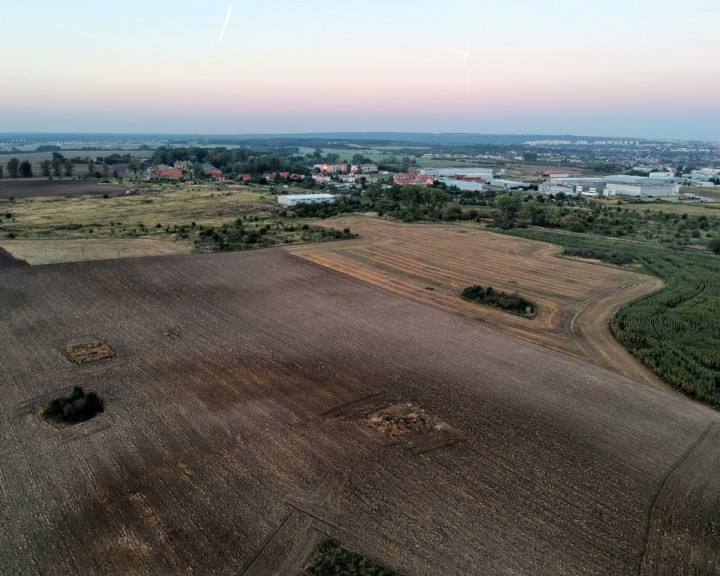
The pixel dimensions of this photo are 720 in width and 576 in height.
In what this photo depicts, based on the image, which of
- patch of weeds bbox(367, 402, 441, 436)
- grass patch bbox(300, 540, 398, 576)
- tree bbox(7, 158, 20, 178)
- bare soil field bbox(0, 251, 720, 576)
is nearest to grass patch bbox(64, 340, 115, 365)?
bare soil field bbox(0, 251, 720, 576)

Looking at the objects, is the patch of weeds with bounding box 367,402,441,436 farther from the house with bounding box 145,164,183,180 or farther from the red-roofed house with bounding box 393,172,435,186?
the house with bounding box 145,164,183,180

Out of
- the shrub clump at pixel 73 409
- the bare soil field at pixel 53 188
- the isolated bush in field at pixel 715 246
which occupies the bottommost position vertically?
the bare soil field at pixel 53 188

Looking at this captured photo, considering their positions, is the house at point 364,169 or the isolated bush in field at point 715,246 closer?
the isolated bush in field at point 715,246

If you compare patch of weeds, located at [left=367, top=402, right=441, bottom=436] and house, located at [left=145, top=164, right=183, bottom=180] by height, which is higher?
patch of weeds, located at [left=367, top=402, right=441, bottom=436]

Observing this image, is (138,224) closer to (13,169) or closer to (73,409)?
(73,409)

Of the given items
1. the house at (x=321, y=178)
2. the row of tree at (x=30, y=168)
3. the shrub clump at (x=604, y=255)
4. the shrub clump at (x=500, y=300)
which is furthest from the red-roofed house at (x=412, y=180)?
the shrub clump at (x=500, y=300)

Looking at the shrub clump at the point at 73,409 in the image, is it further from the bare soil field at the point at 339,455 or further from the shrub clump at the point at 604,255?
the shrub clump at the point at 604,255

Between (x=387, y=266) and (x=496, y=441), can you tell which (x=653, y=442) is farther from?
(x=387, y=266)
